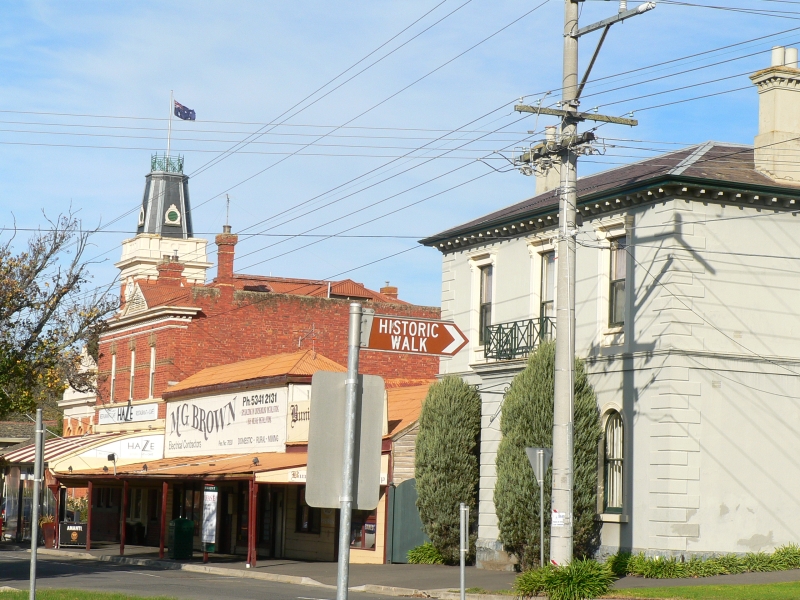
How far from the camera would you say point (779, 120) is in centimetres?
2428

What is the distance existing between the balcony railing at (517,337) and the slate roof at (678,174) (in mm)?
2358

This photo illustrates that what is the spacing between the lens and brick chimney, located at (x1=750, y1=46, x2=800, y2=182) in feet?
79.0

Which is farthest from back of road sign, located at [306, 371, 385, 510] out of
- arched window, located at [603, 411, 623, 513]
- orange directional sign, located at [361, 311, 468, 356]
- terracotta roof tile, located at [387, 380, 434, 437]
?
terracotta roof tile, located at [387, 380, 434, 437]

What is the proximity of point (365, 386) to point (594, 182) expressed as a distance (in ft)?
68.2

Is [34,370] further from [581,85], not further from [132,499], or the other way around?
[132,499]

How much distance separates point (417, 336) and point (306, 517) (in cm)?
2493

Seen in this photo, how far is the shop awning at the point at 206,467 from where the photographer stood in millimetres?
29438

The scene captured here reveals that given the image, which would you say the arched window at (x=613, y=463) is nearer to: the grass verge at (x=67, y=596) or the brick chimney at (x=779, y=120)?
the brick chimney at (x=779, y=120)

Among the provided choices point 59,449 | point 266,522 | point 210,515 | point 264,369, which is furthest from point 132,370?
point 210,515

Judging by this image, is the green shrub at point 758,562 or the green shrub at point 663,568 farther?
the green shrub at point 758,562

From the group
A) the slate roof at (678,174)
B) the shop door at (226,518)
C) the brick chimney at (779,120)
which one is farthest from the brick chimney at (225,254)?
the brick chimney at (779,120)

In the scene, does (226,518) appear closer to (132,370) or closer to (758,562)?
(132,370)

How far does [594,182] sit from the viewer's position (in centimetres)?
2706

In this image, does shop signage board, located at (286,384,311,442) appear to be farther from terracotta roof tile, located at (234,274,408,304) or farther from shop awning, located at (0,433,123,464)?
terracotta roof tile, located at (234,274,408,304)
